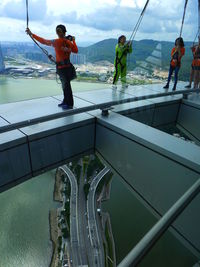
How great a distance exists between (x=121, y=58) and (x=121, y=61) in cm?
6

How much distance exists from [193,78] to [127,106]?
3.11 m

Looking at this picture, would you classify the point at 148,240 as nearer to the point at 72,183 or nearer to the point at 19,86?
the point at 19,86

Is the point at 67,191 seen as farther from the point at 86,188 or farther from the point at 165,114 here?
the point at 165,114

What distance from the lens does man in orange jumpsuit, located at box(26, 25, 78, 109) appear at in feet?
8.00

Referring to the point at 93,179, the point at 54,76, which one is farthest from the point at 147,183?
the point at 93,179

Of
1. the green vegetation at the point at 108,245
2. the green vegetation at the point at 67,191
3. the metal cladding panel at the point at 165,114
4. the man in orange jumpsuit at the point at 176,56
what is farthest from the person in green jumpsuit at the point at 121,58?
the green vegetation at the point at 67,191

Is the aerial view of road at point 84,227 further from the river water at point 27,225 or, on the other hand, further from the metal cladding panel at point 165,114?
the metal cladding panel at point 165,114

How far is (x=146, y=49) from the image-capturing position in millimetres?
3703

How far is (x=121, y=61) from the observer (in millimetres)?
4133

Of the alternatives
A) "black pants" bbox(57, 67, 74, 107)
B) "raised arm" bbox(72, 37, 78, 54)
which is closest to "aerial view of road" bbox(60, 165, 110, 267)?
"black pants" bbox(57, 67, 74, 107)

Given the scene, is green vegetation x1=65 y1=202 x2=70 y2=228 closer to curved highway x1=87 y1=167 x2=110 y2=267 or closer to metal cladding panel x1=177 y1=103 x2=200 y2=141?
curved highway x1=87 y1=167 x2=110 y2=267

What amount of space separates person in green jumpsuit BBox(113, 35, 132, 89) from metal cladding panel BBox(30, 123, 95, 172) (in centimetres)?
206

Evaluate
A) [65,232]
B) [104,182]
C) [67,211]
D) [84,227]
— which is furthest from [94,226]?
[104,182]

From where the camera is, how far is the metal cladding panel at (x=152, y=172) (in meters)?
1.53
